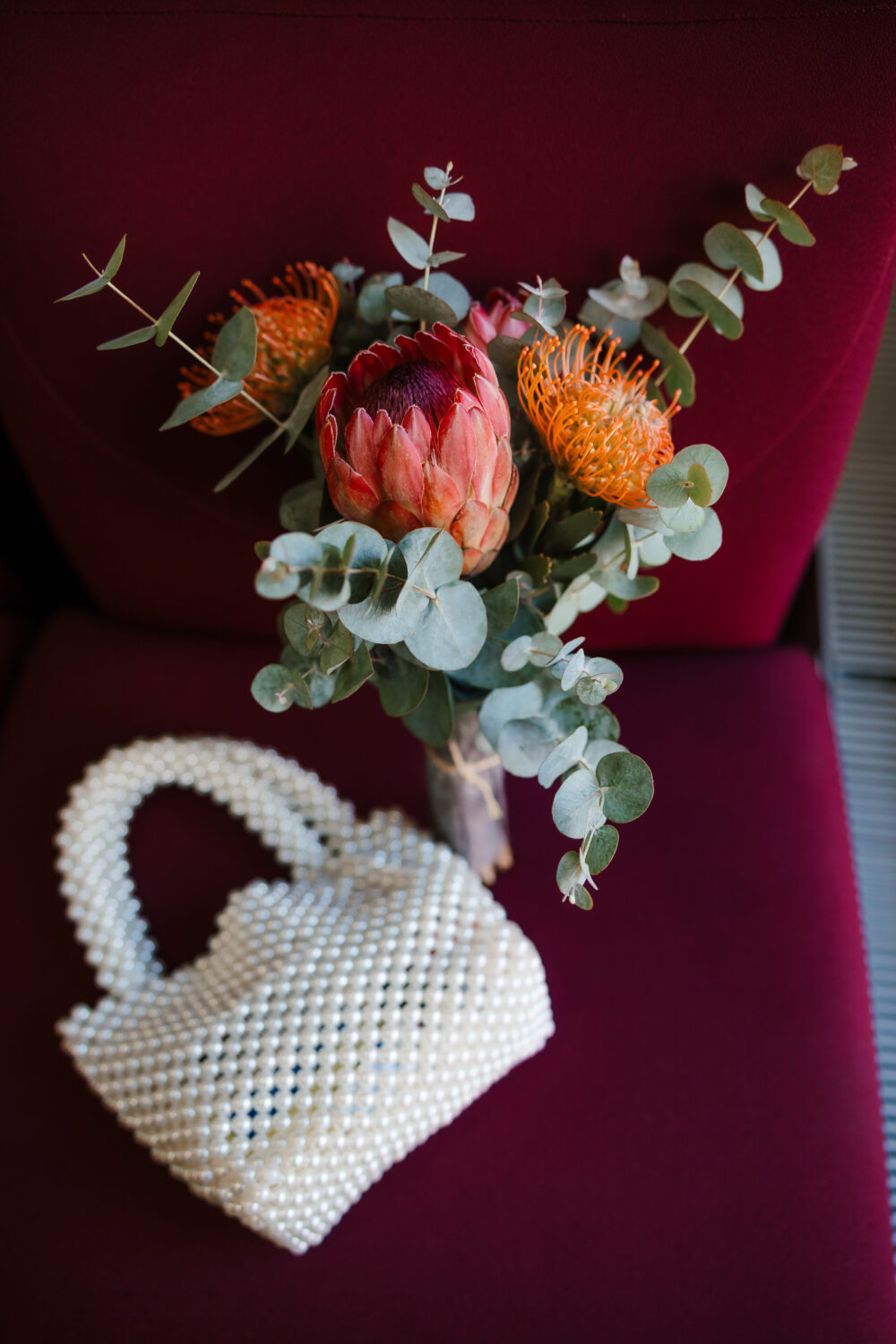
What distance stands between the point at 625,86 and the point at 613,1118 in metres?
0.51

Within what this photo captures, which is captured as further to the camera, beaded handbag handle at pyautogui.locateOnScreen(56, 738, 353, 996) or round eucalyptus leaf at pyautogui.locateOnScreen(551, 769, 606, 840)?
beaded handbag handle at pyautogui.locateOnScreen(56, 738, 353, 996)

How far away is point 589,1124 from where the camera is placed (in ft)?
1.57

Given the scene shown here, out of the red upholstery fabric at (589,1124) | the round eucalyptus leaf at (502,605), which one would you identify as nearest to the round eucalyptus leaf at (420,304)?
the round eucalyptus leaf at (502,605)

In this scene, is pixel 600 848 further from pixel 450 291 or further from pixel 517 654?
pixel 450 291

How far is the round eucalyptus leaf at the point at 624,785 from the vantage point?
32 cm

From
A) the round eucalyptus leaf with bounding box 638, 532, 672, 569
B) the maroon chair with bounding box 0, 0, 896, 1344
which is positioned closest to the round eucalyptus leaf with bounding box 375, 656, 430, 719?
the round eucalyptus leaf with bounding box 638, 532, 672, 569

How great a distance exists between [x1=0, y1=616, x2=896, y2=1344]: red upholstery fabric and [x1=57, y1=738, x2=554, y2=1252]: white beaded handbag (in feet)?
0.10

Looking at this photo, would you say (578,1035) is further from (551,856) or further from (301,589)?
(301,589)

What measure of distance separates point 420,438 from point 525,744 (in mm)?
135

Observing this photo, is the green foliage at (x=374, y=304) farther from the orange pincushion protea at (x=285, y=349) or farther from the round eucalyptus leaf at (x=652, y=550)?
the round eucalyptus leaf at (x=652, y=550)

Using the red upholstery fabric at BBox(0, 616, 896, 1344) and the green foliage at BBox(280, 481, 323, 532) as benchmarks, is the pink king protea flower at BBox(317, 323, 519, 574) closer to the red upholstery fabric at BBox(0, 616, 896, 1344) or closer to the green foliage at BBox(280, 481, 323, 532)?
the green foliage at BBox(280, 481, 323, 532)

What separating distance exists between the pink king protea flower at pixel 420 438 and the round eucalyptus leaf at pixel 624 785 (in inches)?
3.6

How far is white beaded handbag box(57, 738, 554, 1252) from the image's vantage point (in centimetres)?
41

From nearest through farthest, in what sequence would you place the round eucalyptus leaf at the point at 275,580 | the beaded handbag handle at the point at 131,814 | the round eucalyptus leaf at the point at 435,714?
1. the round eucalyptus leaf at the point at 275,580
2. the round eucalyptus leaf at the point at 435,714
3. the beaded handbag handle at the point at 131,814
